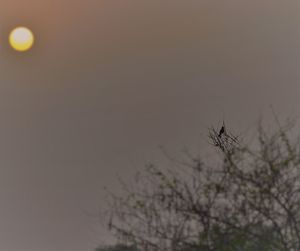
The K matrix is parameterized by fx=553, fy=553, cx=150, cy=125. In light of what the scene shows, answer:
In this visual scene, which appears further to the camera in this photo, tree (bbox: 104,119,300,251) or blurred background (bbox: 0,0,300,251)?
blurred background (bbox: 0,0,300,251)

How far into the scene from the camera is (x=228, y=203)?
92.4 inches

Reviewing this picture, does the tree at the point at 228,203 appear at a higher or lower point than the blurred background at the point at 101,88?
lower

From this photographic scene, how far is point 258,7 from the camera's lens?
3.81 metres

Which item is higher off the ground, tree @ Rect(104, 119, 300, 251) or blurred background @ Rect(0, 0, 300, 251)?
blurred background @ Rect(0, 0, 300, 251)

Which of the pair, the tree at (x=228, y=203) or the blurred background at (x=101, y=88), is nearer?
the tree at (x=228, y=203)

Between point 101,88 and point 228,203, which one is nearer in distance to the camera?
point 228,203

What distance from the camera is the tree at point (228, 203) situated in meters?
2.10

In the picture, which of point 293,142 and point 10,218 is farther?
point 10,218

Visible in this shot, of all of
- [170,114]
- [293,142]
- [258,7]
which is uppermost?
[258,7]

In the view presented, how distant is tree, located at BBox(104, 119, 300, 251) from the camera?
2104 mm

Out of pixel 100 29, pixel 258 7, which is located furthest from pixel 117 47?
pixel 258 7

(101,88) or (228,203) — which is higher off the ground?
(101,88)

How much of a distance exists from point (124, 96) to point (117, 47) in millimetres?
468

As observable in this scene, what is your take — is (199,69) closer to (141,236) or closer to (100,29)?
(100,29)
